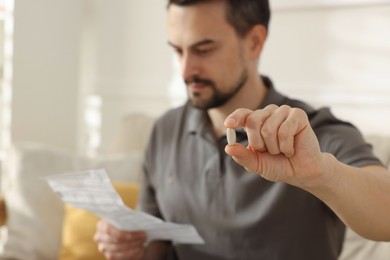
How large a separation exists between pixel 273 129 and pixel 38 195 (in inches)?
58.6

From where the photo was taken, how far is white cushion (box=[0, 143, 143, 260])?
2.21 m

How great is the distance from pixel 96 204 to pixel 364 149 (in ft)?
1.74

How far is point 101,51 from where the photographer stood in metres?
3.10

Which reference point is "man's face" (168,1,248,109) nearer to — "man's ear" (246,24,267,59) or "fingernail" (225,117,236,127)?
"man's ear" (246,24,267,59)

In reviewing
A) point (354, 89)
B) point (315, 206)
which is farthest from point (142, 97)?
point (315, 206)

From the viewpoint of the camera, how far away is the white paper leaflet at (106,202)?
1.25 metres

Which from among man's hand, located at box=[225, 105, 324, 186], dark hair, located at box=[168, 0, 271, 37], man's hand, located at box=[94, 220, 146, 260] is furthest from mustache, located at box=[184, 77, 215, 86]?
man's hand, located at box=[225, 105, 324, 186]

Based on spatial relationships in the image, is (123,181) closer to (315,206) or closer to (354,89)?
(354,89)

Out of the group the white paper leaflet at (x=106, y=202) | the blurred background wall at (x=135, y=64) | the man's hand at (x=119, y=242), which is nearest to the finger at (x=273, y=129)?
the white paper leaflet at (x=106, y=202)

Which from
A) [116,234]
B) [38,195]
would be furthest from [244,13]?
[38,195]

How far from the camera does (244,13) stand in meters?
1.66

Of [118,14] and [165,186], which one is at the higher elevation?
[118,14]

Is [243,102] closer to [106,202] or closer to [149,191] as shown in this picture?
[149,191]

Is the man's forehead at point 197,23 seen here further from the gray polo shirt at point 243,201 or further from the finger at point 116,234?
the finger at point 116,234
